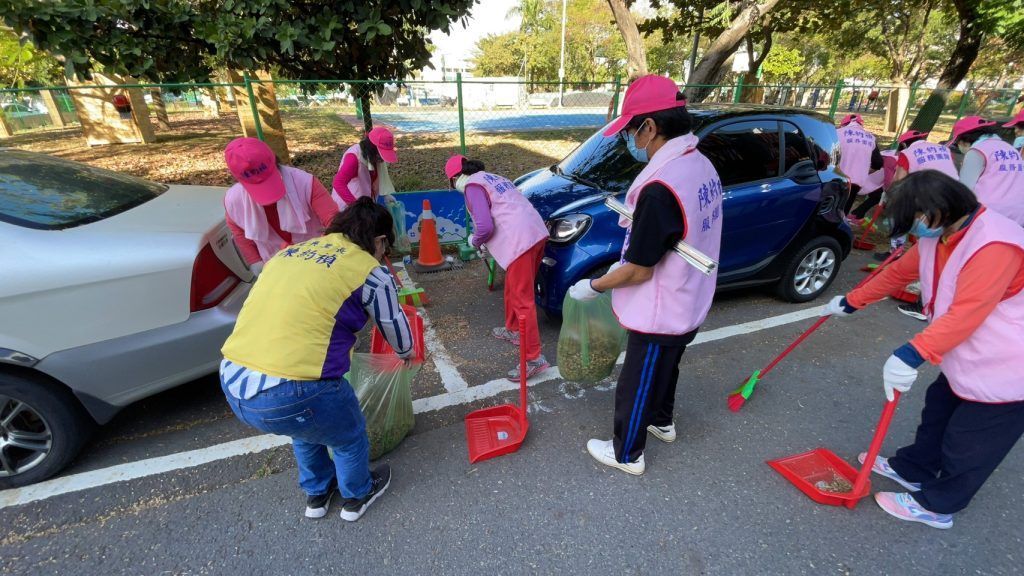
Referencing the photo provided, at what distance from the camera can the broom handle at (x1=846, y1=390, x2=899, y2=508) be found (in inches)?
75.9

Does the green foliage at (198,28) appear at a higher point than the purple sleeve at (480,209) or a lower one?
higher

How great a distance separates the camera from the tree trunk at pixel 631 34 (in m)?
7.72

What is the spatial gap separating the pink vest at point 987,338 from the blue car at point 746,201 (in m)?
1.79

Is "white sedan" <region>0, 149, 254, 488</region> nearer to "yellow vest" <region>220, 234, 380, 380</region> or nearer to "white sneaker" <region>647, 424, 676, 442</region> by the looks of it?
"yellow vest" <region>220, 234, 380, 380</region>

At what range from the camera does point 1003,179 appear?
369cm

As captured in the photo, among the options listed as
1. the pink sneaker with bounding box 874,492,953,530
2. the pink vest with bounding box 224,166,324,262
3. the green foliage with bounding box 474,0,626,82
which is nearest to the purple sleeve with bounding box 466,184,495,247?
the pink vest with bounding box 224,166,324,262

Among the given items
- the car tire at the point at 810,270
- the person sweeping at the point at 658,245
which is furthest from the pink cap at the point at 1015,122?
the person sweeping at the point at 658,245

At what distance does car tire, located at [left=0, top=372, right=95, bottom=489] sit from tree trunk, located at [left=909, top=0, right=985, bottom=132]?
14558mm

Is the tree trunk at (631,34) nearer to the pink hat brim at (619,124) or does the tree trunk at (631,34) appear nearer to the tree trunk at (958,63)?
the pink hat brim at (619,124)

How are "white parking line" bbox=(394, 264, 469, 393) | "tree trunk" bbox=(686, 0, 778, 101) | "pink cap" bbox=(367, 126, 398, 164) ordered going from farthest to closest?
"tree trunk" bbox=(686, 0, 778, 101) → "pink cap" bbox=(367, 126, 398, 164) → "white parking line" bbox=(394, 264, 469, 393)

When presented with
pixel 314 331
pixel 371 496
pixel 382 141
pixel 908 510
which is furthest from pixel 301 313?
pixel 908 510

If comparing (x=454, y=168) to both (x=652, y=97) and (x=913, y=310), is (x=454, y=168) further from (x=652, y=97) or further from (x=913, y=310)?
(x=913, y=310)

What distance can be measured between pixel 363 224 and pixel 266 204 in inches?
45.1

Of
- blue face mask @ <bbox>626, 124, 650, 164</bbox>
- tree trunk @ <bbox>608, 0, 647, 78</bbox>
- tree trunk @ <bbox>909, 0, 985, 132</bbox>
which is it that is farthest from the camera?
tree trunk @ <bbox>909, 0, 985, 132</bbox>
